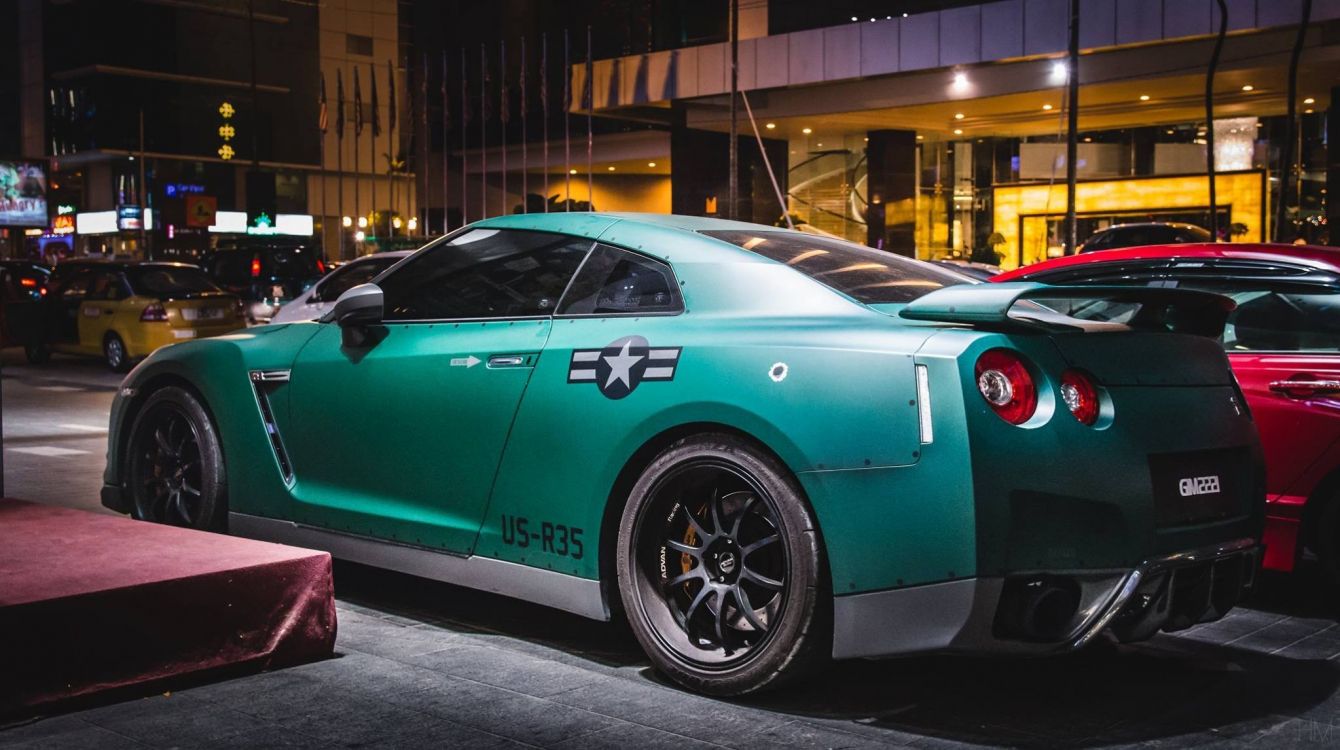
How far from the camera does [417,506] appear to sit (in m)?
5.08

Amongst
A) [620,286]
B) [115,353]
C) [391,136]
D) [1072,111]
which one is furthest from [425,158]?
[620,286]

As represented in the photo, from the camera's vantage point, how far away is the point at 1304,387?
5.57 metres

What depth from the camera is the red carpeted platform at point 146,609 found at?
3971 mm

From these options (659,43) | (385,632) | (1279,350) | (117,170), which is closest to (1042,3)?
(659,43)

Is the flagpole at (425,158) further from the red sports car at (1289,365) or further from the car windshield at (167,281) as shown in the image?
the red sports car at (1289,365)

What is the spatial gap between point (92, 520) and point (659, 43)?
43.8m

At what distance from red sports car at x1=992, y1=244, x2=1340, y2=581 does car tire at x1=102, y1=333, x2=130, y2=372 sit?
1791cm

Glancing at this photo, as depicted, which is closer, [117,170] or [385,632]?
[385,632]


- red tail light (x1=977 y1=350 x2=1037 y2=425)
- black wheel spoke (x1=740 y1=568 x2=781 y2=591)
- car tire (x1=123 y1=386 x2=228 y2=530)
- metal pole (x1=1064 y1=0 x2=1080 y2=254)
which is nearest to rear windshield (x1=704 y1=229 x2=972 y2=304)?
red tail light (x1=977 y1=350 x2=1037 y2=425)

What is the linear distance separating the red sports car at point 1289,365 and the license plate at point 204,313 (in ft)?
55.8

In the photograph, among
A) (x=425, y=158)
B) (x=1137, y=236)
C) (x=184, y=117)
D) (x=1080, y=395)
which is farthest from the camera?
(x=184, y=117)

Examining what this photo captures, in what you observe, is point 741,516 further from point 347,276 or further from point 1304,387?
point 347,276

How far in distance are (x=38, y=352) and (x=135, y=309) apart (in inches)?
153

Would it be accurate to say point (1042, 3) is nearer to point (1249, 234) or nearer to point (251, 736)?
point (1249, 234)
